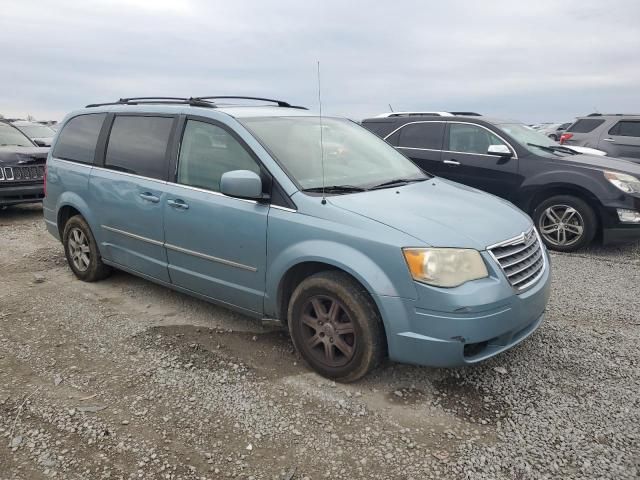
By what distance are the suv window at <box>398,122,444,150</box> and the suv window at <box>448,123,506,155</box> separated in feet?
0.59

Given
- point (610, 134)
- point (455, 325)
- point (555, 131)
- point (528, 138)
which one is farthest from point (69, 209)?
point (555, 131)

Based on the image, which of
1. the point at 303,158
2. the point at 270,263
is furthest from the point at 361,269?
the point at 303,158

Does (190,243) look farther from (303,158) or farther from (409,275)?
(409,275)

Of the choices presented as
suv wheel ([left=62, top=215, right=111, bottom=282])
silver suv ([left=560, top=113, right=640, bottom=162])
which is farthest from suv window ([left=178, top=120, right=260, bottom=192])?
silver suv ([left=560, top=113, right=640, bottom=162])

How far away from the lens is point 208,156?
3.89 m

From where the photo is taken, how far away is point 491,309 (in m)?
2.88

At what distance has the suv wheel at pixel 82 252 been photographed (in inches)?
197

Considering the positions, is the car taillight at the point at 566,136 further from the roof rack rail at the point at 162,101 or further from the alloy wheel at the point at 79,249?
the alloy wheel at the point at 79,249

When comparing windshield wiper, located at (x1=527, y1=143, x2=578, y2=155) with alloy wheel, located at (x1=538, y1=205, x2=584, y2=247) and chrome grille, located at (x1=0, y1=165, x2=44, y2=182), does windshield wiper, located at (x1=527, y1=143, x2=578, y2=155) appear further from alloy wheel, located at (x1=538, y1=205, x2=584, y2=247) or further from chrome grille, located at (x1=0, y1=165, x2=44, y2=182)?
chrome grille, located at (x1=0, y1=165, x2=44, y2=182)

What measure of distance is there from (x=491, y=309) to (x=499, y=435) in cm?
67

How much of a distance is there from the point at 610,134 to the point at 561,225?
604 centimetres

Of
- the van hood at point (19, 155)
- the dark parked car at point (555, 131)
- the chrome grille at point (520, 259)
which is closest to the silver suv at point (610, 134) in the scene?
the dark parked car at point (555, 131)

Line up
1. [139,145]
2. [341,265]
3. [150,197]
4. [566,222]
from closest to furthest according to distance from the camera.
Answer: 1. [341,265]
2. [150,197]
3. [139,145]
4. [566,222]

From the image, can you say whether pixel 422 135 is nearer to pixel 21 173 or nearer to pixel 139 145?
pixel 139 145
